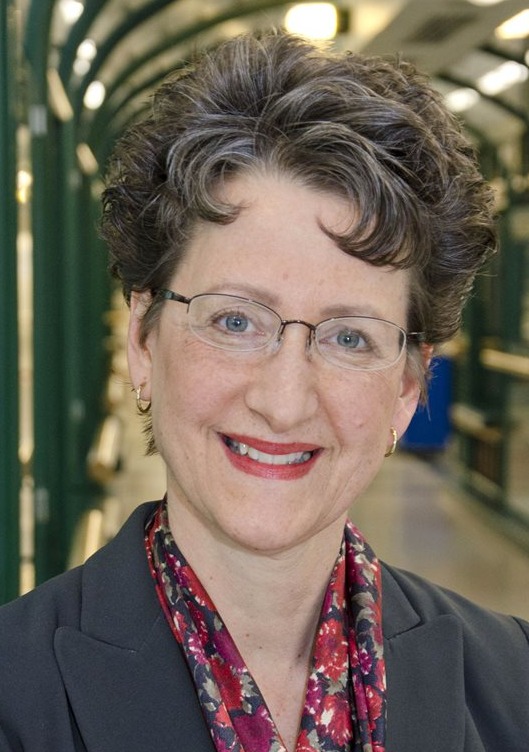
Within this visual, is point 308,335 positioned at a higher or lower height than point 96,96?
lower

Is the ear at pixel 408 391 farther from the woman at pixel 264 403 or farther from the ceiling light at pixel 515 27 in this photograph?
the ceiling light at pixel 515 27

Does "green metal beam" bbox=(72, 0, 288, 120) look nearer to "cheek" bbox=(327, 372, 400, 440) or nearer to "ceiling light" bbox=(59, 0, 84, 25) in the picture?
"ceiling light" bbox=(59, 0, 84, 25)

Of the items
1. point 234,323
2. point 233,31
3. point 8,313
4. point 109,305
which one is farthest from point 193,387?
point 109,305

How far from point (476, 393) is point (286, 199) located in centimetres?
860

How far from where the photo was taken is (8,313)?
2.72 m

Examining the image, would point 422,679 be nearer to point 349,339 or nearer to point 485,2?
point 349,339

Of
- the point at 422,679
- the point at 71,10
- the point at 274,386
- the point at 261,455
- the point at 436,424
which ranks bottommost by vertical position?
the point at 436,424

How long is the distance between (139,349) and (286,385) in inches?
12.6

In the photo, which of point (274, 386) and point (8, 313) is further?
point (8, 313)

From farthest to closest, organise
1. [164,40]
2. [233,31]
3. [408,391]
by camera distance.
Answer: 1. [233,31]
2. [164,40]
3. [408,391]

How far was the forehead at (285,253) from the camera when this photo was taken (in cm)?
155

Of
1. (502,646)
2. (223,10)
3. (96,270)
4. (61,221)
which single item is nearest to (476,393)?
(96,270)

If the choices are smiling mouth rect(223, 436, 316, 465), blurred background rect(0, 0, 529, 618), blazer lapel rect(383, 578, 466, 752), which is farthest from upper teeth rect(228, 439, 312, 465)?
blurred background rect(0, 0, 529, 618)

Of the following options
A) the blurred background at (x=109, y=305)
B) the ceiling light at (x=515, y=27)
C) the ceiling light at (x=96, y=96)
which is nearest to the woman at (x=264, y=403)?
the blurred background at (x=109, y=305)
